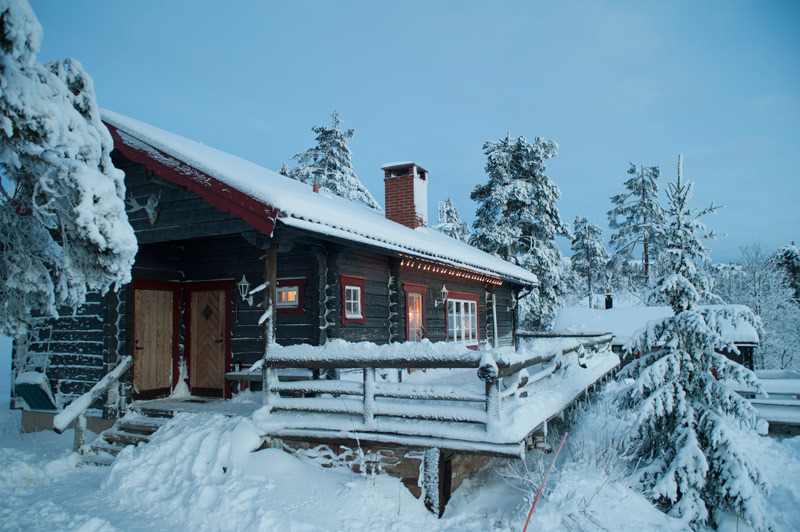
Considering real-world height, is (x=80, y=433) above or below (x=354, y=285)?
below

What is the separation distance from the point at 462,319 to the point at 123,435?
9.35 meters

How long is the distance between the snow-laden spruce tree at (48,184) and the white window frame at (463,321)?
9989mm

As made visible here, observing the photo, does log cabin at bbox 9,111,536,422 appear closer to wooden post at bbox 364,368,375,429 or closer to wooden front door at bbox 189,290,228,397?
wooden front door at bbox 189,290,228,397

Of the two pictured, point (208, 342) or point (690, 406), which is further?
point (208, 342)

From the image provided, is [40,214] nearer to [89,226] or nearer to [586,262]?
[89,226]

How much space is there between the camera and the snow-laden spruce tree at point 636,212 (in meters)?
33.9

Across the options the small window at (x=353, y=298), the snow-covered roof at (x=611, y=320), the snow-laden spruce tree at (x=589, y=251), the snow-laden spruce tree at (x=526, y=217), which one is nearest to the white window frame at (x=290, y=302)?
the small window at (x=353, y=298)

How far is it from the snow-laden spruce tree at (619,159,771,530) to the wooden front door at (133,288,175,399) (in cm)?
867

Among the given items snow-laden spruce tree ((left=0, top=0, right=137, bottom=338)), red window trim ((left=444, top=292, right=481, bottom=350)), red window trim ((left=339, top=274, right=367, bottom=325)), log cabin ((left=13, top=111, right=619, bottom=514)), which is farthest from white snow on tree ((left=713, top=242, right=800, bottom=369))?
snow-laden spruce tree ((left=0, top=0, right=137, bottom=338))

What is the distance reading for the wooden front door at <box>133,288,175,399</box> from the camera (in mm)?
9609

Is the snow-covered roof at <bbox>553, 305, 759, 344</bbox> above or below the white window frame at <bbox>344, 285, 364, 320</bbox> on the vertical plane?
below

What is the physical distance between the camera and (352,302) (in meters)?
9.70

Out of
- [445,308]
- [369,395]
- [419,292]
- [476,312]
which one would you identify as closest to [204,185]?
[369,395]

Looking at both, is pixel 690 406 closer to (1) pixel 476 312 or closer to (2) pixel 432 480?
(2) pixel 432 480
